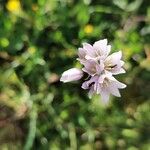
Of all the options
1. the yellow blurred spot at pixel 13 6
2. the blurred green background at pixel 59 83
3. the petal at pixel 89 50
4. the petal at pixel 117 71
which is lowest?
the petal at pixel 117 71

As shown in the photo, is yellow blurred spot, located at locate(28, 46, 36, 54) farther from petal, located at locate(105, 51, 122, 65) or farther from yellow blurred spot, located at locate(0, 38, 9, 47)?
petal, located at locate(105, 51, 122, 65)

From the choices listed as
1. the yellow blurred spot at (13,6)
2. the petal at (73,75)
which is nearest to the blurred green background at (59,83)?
the yellow blurred spot at (13,6)

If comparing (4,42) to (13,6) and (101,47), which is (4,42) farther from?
(101,47)

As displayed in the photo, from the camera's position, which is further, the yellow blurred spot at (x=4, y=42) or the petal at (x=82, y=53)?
the yellow blurred spot at (x=4, y=42)

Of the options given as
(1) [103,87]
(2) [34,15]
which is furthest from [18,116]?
(1) [103,87]

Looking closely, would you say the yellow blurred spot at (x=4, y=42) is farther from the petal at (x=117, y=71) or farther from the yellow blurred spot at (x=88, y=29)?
the petal at (x=117, y=71)

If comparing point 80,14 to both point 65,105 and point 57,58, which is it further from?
point 65,105

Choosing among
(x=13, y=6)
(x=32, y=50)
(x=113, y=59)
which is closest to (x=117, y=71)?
(x=113, y=59)

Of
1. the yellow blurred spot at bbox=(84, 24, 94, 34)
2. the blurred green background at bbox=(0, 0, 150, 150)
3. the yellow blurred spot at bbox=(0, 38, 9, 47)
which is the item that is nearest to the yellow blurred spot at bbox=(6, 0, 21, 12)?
the blurred green background at bbox=(0, 0, 150, 150)
